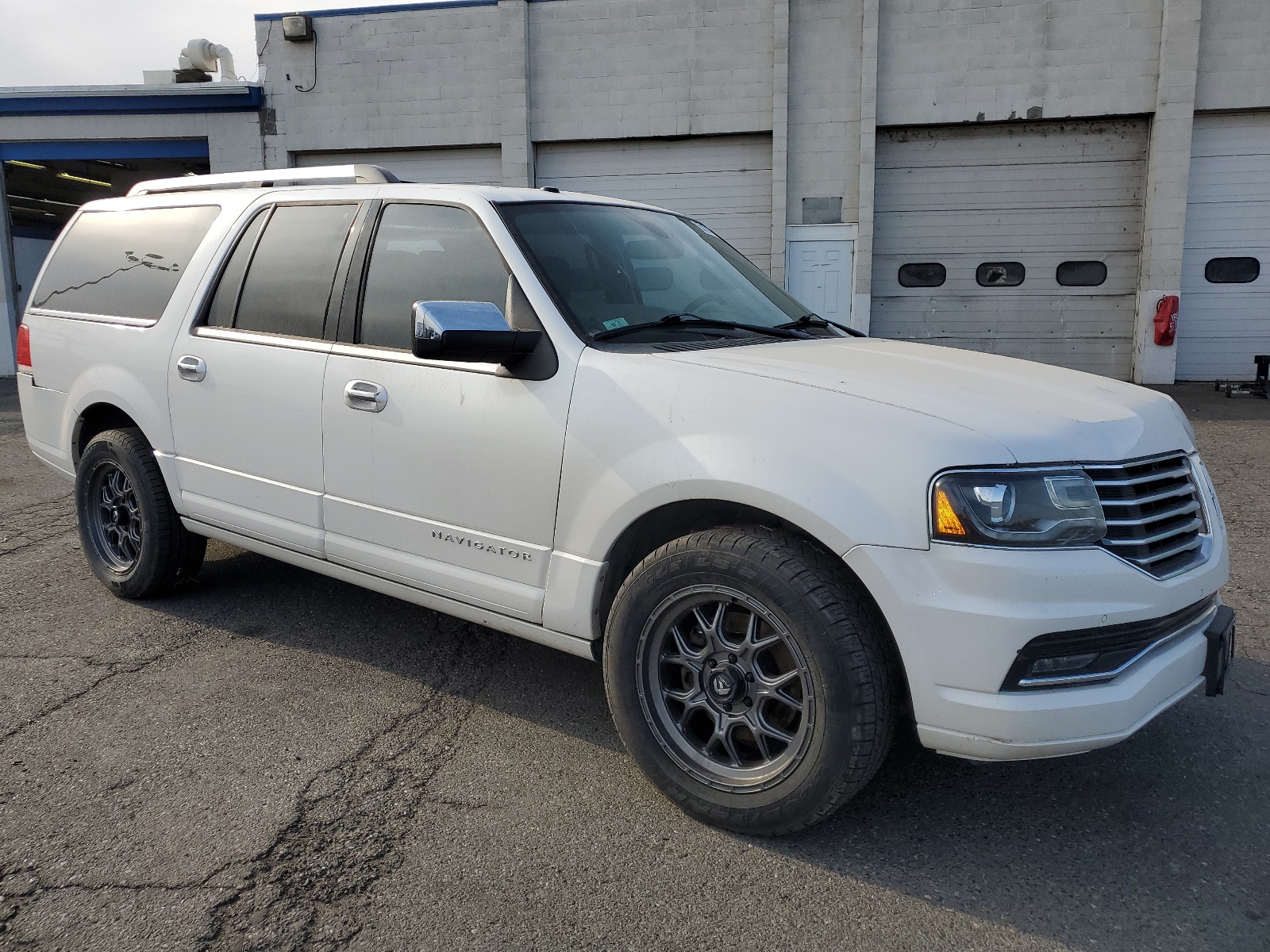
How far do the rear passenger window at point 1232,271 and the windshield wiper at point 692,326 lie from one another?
1345 cm

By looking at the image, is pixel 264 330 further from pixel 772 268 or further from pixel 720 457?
pixel 772 268

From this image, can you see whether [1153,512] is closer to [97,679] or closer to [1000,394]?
[1000,394]

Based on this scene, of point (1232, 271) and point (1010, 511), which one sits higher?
point (1232, 271)

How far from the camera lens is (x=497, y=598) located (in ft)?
10.5

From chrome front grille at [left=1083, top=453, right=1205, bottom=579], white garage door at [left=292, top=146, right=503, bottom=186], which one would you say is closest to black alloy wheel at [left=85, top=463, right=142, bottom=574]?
chrome front grille at [left=1083, top=453, right=1205, bottom=579]

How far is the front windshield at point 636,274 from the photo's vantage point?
129 inches

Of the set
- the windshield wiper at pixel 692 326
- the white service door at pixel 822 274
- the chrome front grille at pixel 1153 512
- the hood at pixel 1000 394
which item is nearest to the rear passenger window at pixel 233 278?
the windshield wiper at pixel 692 326

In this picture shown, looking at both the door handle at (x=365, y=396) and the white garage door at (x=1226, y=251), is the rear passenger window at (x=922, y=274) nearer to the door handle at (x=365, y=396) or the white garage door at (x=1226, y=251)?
the white garage door at (x=1226, y=251)

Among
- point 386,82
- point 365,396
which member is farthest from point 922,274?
point 365,396

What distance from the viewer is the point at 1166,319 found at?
46.0ft

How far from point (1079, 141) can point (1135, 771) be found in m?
13.5

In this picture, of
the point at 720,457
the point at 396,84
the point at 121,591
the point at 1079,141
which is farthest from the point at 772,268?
the point at 720,457

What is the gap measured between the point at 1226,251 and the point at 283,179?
14292mm

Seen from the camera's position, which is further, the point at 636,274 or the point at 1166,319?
the point at 1166,319
